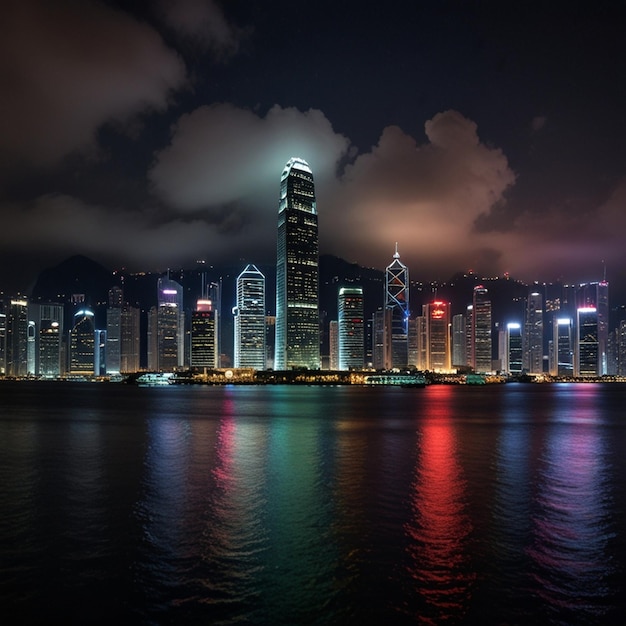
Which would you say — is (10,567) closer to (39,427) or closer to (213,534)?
(213,534)

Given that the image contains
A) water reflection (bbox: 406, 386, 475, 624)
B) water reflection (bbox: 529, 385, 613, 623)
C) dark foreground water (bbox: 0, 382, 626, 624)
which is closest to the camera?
dark foreground water (bbox: 0, 382, 626, 624)

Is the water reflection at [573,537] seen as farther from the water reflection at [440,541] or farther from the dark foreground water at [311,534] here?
the water reflection at [440,541]

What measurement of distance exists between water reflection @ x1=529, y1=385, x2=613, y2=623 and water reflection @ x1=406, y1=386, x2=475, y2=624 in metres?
2.24

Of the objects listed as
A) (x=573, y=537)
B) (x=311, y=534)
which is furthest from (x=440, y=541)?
(x=573, y=537)

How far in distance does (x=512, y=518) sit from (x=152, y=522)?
46.6 feet

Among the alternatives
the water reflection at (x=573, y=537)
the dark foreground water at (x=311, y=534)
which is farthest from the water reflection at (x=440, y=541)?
the water reflection at (x=573, y=537)

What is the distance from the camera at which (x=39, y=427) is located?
2363 inches

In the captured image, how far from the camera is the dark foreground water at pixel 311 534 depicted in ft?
51.8

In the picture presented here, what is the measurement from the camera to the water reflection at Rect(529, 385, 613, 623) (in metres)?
16.2

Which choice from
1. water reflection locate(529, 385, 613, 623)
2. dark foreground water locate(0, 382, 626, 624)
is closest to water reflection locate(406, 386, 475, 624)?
dark foreground water locate(0, 382, 626, 624)

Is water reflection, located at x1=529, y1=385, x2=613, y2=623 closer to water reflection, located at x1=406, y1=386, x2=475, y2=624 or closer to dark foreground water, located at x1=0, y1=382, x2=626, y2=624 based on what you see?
dark foreground water, located at x1=0, y1=382, x2=626, y2=624

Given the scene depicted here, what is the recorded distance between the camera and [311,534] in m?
22.0

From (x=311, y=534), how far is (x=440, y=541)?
15.0 ft

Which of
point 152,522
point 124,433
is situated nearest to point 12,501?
point 152,522
